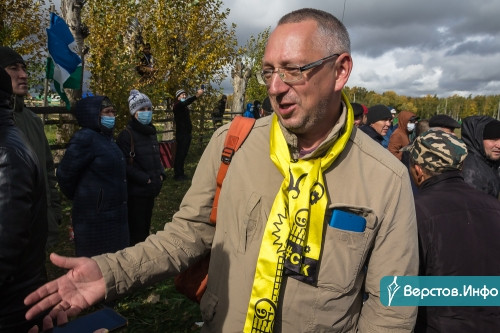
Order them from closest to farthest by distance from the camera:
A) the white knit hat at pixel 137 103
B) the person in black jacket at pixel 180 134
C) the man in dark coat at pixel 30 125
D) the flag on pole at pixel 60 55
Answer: the man in dark coat at pixel 30 125 → the white knit hat at pixel 137 103 → the flag on pole at pixel 60 55 → the person in black jacket at pixel 180 134

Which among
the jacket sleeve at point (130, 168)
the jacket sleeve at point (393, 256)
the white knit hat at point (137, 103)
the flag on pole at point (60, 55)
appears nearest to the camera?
the jacket sleeve at point (393, 256)

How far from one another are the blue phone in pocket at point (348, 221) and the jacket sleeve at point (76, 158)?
9.43ft

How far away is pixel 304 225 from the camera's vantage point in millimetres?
1494

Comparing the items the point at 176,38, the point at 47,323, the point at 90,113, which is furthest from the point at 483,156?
the point at 176,38

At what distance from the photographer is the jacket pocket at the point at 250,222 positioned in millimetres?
1581

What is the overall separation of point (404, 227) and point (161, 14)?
45.8 feet

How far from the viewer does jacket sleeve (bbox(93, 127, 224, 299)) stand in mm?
1490

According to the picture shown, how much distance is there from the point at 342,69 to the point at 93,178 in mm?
2925

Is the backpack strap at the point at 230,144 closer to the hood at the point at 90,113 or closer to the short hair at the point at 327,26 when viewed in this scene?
the short hair at the point at 327,26

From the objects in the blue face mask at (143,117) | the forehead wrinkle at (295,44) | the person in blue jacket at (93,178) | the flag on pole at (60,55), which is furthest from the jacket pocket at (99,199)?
the flag on pole at (60,55)

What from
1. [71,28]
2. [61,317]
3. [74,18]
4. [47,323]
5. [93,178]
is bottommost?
[47,323]

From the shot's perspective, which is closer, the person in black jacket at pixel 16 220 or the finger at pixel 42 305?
the finger at pixel 42 305

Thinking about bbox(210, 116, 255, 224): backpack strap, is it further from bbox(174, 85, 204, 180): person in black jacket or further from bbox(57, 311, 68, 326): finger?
bbox(174, 85, 204, 180): person in black jacket

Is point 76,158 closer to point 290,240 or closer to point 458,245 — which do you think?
point 290,240
